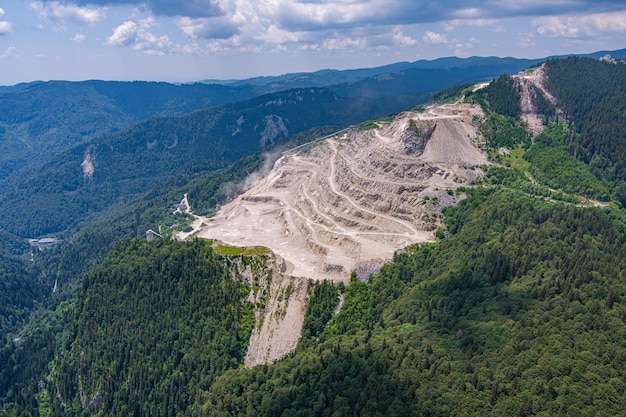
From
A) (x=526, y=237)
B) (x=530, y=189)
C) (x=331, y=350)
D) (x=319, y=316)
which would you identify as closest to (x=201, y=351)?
(x=319, y=316)

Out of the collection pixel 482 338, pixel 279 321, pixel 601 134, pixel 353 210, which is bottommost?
pixel 279 321

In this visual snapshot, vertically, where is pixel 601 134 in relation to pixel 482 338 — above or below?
above

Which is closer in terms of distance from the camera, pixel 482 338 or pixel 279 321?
pixel 482 338

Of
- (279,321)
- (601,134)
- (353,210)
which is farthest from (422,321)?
(601,134)

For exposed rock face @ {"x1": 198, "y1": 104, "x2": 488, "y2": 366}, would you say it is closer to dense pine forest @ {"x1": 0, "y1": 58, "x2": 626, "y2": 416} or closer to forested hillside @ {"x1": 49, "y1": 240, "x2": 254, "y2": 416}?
dense pine forest @ {"x1": 0, "y1": 58, "x2": 626, "y2": 416}

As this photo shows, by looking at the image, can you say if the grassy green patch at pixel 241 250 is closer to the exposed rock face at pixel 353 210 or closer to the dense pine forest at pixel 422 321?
the dense pine forest at pixel 422 321

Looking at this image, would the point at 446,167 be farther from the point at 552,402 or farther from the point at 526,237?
the point at 552,402

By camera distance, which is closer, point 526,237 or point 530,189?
point 526,237

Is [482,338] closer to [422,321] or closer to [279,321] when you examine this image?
[422,321]
